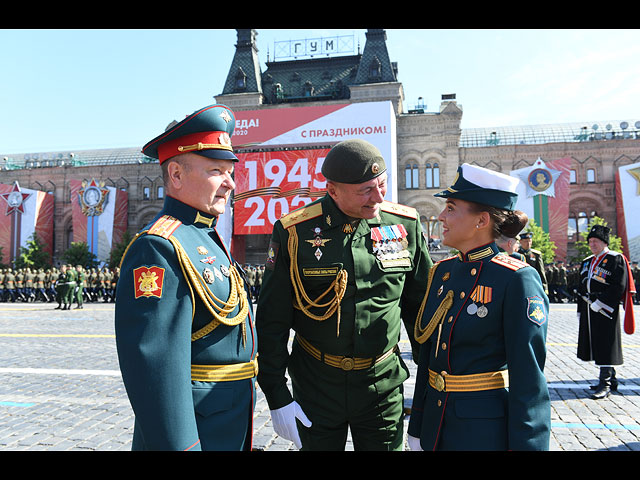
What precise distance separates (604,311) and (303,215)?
5.14 meters

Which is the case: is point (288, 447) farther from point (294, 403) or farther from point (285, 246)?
point (285, 246)

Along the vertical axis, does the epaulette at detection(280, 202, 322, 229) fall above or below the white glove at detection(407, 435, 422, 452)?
above

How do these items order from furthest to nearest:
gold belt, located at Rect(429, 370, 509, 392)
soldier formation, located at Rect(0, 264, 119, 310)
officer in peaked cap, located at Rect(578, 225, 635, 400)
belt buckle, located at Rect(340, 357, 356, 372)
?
soldier formation, located at Rect(0, 264, 119, 310)
officer in peaked cap, located at Rect(578, 225, 635, 400)
belt buckle, located at Rect(340, 357, 356, 372)
gold belt, located at Rect(429, 370, 509, 392)

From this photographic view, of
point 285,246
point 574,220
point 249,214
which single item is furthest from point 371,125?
point 285,246

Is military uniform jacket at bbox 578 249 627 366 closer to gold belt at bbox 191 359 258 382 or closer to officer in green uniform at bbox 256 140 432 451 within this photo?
officer in green uniform at bbox 256 140 432 451

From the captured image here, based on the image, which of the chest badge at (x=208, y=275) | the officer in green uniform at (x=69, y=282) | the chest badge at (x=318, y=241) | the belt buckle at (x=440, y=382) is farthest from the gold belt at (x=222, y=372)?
the officer in green uniform at (x=69, y=282)

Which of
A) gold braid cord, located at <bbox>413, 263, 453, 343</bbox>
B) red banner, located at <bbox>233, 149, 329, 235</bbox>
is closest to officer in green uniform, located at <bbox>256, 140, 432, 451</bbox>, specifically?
gold braid cord, located at <bbox>413, 263, 453, 343</bbox>

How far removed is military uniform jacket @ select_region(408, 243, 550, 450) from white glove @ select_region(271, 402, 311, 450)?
22.7 inches

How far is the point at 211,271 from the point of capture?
1.94 meters

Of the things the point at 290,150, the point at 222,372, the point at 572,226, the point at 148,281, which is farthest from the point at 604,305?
the point at 572,226

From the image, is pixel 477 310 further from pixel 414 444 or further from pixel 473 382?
pixel 414 444

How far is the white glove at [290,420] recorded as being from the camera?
7.39ft

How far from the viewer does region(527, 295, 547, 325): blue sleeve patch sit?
1.92 meters
